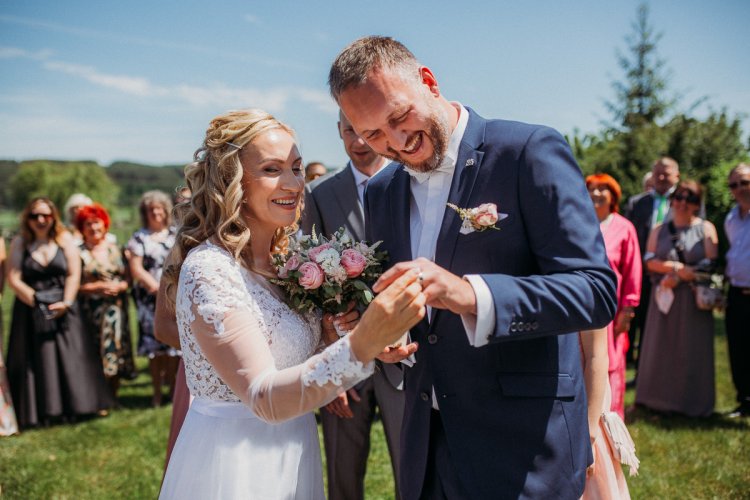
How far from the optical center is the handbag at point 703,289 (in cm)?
679

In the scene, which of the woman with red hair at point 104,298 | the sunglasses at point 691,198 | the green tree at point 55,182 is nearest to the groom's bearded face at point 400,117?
the sunglasses at point 691,198

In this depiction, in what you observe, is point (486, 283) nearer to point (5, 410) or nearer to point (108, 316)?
point (5, 410)

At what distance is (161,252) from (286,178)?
5.71 m

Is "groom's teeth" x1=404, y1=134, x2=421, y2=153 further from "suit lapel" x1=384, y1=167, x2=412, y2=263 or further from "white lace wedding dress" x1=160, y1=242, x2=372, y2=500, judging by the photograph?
"white lace wedding dress" x1=160, y1=242, x2=372, y2=500

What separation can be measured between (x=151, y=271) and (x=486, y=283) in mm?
6918

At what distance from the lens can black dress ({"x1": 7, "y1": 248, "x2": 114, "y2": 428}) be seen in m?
7.34

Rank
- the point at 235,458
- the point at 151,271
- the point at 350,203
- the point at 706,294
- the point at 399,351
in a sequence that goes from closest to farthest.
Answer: the point at 399,351 → the point at 235,458 → the point at 350,203 → the point at 706,294 → the point at 151,271

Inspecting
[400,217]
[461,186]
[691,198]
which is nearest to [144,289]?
[400,217]

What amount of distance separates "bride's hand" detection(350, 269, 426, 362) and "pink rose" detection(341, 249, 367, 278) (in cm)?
55

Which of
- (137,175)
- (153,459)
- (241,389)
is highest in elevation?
(137,175)

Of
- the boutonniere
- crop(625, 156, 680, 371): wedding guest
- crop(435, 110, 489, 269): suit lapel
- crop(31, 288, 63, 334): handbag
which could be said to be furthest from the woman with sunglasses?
crop(31, 288, 63, 334): handbag

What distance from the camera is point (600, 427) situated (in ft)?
10.4

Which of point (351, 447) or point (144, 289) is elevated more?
point (144, 289)

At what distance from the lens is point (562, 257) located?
190cm
